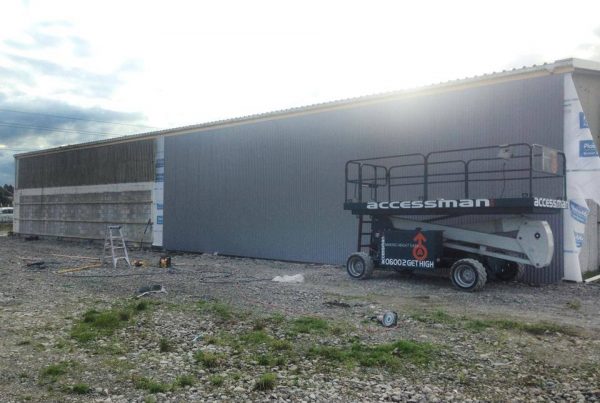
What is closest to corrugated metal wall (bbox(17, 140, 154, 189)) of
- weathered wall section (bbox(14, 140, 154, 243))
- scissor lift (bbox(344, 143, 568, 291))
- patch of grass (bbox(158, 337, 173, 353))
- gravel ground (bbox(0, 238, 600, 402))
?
weathered wall section (bbox(14, 140, 154, 243))

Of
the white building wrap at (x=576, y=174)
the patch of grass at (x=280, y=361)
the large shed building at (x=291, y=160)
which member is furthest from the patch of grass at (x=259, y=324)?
the white building wrap at (x=576, y=174)

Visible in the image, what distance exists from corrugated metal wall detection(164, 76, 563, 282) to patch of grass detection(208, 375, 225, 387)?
10.4m

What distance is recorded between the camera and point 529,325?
7902mm

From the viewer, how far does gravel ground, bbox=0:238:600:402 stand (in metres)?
5.50

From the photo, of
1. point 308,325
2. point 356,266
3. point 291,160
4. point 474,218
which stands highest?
point 291,160

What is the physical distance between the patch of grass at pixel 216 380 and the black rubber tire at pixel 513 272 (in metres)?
9.52

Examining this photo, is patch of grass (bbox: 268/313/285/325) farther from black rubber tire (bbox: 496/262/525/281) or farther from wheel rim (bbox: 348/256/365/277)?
black rubber tire (bbox: 496/262/525/281)

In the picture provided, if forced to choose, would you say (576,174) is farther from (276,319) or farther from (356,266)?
(276,319)

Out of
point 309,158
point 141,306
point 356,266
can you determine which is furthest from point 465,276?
point 309,158

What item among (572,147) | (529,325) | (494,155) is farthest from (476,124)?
(529,325)

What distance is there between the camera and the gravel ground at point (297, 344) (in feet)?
18.0

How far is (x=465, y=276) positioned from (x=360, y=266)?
307cm

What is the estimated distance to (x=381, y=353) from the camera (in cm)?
650

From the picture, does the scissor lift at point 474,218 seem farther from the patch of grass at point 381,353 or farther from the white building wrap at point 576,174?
the patch of grass at point 381,353
